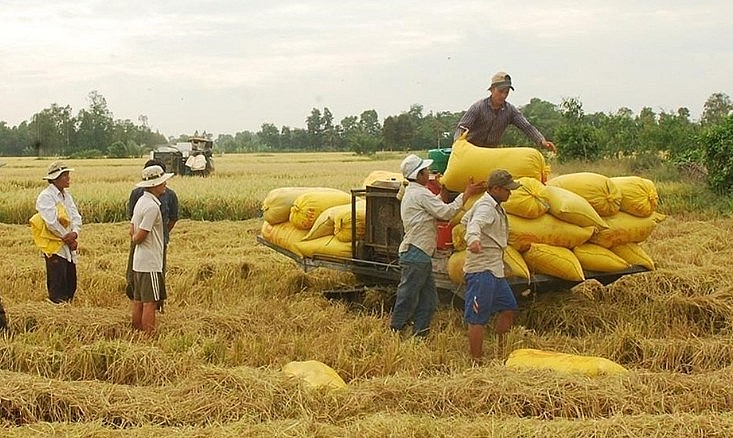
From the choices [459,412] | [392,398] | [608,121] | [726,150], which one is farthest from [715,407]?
[608,121]

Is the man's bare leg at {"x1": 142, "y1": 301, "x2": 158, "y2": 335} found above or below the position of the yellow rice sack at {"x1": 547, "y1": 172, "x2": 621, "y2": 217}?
below

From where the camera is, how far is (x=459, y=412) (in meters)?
4.22

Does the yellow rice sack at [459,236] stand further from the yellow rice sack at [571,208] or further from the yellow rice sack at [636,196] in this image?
the yellow rice sack at [636,196]

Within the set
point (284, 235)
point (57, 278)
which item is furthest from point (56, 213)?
point (284, 235)

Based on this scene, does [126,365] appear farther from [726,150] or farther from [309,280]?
[726,150]

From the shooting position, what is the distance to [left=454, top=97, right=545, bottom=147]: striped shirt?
7.00 m

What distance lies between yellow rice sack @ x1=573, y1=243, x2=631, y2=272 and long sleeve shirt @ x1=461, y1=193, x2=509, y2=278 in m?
0.88

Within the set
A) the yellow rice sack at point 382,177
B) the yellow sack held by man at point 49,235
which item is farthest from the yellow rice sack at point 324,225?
the yellow sack held by man at point 49,235

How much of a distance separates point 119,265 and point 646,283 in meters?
5.71

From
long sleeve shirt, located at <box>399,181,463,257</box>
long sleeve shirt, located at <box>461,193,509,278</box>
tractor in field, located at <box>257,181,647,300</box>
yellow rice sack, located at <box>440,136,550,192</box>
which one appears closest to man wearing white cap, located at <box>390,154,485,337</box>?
long sleeve shirt, located at <box>399,181,463,257</box>

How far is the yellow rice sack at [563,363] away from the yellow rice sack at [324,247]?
2.43 metres

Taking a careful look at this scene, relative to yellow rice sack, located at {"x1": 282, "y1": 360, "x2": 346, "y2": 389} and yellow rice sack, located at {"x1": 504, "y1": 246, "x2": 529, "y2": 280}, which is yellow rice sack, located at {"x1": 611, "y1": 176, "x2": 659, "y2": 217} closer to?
yellow rice sack, located at {"x1": 504, "y1": 246, "x2": 529, "y2": 280}

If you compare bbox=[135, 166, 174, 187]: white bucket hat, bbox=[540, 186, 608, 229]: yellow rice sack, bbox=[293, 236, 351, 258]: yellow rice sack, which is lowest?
bbox=[293, 236, 351, 258]: yellow rice sack

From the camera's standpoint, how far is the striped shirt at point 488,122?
23.0 feet
